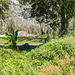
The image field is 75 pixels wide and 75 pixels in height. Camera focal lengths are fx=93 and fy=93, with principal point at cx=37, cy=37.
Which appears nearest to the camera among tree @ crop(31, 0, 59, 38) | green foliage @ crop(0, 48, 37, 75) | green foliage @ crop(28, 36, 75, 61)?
green foliage @ crop(0, 48, 37, 75)

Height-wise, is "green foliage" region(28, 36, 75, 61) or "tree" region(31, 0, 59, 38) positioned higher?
"tree" region(31, 0, 59, 38)

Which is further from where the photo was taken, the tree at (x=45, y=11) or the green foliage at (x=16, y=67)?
the tree at (x=45, y=11)

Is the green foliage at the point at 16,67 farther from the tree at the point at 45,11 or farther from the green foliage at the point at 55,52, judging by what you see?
the tree at the point at 45,11

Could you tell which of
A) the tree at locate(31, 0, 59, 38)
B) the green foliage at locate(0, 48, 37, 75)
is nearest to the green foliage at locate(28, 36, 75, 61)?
the green foliage at locate(0, 48, 37, 75)

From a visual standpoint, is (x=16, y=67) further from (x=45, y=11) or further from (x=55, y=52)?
(x=45, y=11)

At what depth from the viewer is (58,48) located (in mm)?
5477

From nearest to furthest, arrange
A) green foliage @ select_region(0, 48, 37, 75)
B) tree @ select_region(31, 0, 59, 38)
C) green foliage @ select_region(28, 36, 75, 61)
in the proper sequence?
green foliage @ select_region(0, 48, 37, 75), green foliage @ select_region(28, 36, 75, 61), tree @ select_region(31, 0, 59, 38)

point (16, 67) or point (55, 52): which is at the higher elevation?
point (55, 52)

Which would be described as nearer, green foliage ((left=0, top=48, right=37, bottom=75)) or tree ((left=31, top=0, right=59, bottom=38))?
green foliage ((left=0, top=48, right=37, bottom=75))

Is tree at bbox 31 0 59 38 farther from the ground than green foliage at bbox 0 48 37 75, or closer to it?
farther from the ground

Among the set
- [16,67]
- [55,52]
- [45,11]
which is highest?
[45,11]

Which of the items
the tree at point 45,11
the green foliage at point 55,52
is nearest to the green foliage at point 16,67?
the green foliage at point 55,52

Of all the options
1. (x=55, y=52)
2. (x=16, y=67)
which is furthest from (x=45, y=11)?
(x=16, y=67)

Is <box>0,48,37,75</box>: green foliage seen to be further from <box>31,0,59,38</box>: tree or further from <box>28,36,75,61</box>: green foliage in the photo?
<box>31,0,59,38</box>: tree
